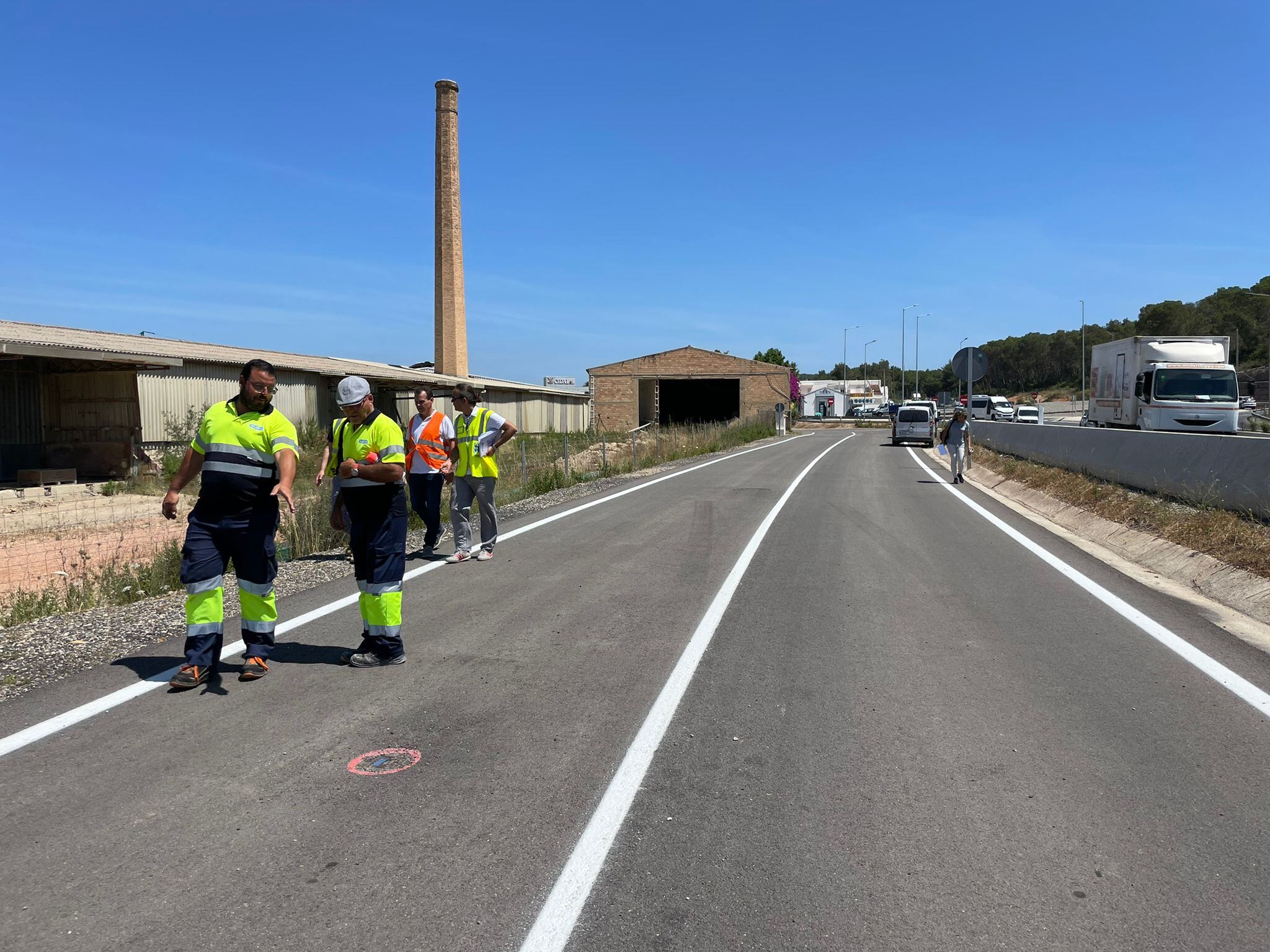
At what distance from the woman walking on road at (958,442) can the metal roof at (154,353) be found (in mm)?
13596

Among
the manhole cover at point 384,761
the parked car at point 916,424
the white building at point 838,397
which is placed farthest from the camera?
the white building at point 838,397

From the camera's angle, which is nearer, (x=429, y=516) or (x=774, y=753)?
(x=774, y=753)

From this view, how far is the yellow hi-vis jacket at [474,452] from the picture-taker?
33.1 ft

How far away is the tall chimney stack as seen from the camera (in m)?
48.7

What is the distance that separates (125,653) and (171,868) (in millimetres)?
3457

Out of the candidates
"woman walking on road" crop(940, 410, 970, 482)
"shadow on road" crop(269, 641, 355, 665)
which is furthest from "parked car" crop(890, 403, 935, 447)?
"shadow on road" crop(269, 641, 355, 665)

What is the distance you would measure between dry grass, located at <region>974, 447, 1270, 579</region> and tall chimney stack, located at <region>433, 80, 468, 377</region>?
3657cm

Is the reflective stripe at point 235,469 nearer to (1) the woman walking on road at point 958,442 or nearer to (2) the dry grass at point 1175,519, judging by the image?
→ (2) the dry grass at point 1175,519

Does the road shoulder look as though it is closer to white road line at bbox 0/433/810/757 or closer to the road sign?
white road line at bbox 0/433/810/757

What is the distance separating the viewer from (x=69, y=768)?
4441 millimetres

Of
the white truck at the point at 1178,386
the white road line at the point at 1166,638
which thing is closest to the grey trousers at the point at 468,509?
the white road line at the point at 1166,638

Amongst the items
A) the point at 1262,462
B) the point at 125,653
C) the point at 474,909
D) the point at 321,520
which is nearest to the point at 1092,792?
the point at 474,909

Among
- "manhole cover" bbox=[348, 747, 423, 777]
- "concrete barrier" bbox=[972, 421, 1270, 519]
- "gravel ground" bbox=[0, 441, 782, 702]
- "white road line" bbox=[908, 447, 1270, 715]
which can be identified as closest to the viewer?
"manhole cover" bbox=[348, 747, 423, 777]

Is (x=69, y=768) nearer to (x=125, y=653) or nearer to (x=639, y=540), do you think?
(x=125, y=653)
